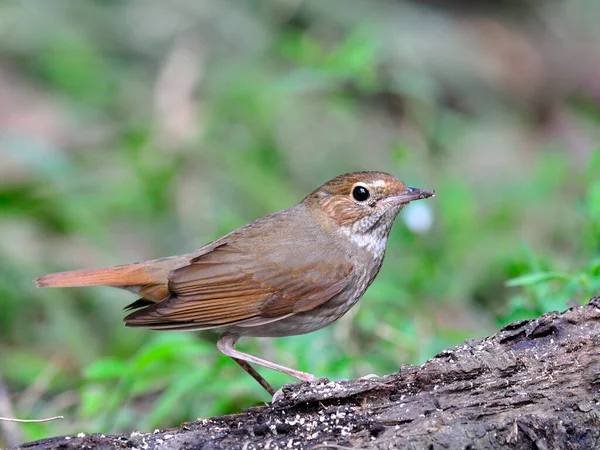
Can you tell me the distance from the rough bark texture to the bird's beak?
3.62ft

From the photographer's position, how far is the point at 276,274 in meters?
4.21

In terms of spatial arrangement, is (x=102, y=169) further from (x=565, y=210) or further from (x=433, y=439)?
(x=433, y=439)

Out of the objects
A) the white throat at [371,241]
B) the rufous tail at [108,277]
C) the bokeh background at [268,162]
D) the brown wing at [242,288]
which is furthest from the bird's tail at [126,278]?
the white throat at [371,241]

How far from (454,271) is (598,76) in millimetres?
5903

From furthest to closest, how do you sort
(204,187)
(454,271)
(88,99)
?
(88,99), (204,187), (454,271)

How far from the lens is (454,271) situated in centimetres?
607

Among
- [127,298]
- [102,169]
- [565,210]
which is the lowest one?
[127,298]

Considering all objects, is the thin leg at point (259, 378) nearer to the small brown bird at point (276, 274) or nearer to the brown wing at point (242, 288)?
the small brown bird at point (276, 274)

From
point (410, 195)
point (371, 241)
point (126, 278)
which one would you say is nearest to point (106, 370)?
point (126, 278)

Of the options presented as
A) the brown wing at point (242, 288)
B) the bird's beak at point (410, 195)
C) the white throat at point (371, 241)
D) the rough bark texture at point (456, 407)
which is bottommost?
the rough bark texture at point (456, 407)

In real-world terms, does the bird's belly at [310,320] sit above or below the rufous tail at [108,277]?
below

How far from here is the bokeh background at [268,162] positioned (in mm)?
4836

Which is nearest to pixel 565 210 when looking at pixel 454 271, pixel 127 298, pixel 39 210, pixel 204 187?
pixel 454 271

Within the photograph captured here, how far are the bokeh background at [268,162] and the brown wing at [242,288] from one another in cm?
33
